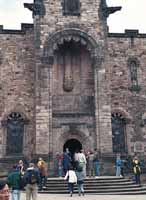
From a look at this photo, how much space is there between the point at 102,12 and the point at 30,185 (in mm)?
14627

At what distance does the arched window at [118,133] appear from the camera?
23094mm

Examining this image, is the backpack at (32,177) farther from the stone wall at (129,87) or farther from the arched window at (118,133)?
the stone wall at (129,87)

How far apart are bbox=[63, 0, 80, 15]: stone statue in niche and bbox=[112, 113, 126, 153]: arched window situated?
7.14 metres

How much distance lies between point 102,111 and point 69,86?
2.78 metres

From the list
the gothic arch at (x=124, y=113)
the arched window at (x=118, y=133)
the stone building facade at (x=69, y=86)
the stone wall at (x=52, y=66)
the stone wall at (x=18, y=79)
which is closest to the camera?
the stone wall at (x=52, y=66)

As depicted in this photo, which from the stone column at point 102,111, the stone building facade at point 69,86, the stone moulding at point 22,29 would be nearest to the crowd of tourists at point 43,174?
the stone column at point 102,111

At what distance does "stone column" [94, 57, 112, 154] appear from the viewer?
20.6m

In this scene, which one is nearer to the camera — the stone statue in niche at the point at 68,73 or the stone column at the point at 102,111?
the stone column at the point at 102,111

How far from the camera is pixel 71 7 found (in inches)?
891

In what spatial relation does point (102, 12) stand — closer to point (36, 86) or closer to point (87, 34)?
point (87, 34)

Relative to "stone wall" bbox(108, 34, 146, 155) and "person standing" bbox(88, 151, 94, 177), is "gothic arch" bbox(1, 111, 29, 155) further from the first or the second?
"stone wall" bbox(108, 34, 146, 155)

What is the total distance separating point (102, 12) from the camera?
2272cm

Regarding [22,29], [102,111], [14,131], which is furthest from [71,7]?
[14,131]

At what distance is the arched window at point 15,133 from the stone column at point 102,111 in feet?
16.2
